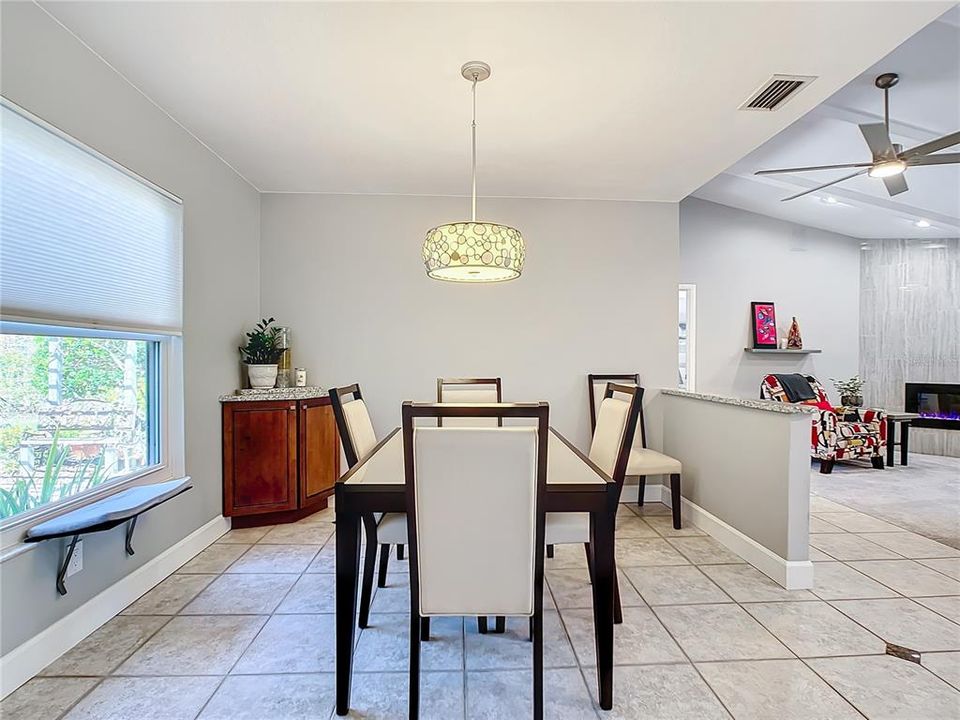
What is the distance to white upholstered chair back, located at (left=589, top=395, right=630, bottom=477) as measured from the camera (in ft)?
7.53

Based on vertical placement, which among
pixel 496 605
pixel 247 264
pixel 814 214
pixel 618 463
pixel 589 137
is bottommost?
pixel 496 605

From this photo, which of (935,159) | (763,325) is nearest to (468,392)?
(935,159)

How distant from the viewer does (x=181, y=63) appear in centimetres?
225

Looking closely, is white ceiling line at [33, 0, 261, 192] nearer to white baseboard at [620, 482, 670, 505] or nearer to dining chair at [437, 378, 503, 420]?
dining chair at [437, 378, 503, 420]

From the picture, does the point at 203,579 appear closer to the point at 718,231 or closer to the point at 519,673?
the point at 519,673

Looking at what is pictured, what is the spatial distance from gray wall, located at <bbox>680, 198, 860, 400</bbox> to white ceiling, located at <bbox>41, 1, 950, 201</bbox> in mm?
3058

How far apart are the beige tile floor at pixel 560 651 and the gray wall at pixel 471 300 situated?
63.2 inches

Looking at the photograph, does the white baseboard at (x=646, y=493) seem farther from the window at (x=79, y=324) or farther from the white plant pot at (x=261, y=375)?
the window at (x=79, y=324)

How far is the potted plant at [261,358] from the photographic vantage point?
359 cm

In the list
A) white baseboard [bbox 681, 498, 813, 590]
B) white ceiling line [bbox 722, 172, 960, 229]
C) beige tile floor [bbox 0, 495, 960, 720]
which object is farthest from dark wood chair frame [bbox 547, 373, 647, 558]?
white ceiling line [bbox 722, 172, 960, 229]

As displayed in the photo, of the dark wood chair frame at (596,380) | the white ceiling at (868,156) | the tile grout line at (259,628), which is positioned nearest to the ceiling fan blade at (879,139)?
the white ceiling at (868,156)

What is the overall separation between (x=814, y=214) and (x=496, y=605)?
630 centimetres

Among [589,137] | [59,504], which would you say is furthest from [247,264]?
[589,137]

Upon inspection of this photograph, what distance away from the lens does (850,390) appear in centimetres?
601
